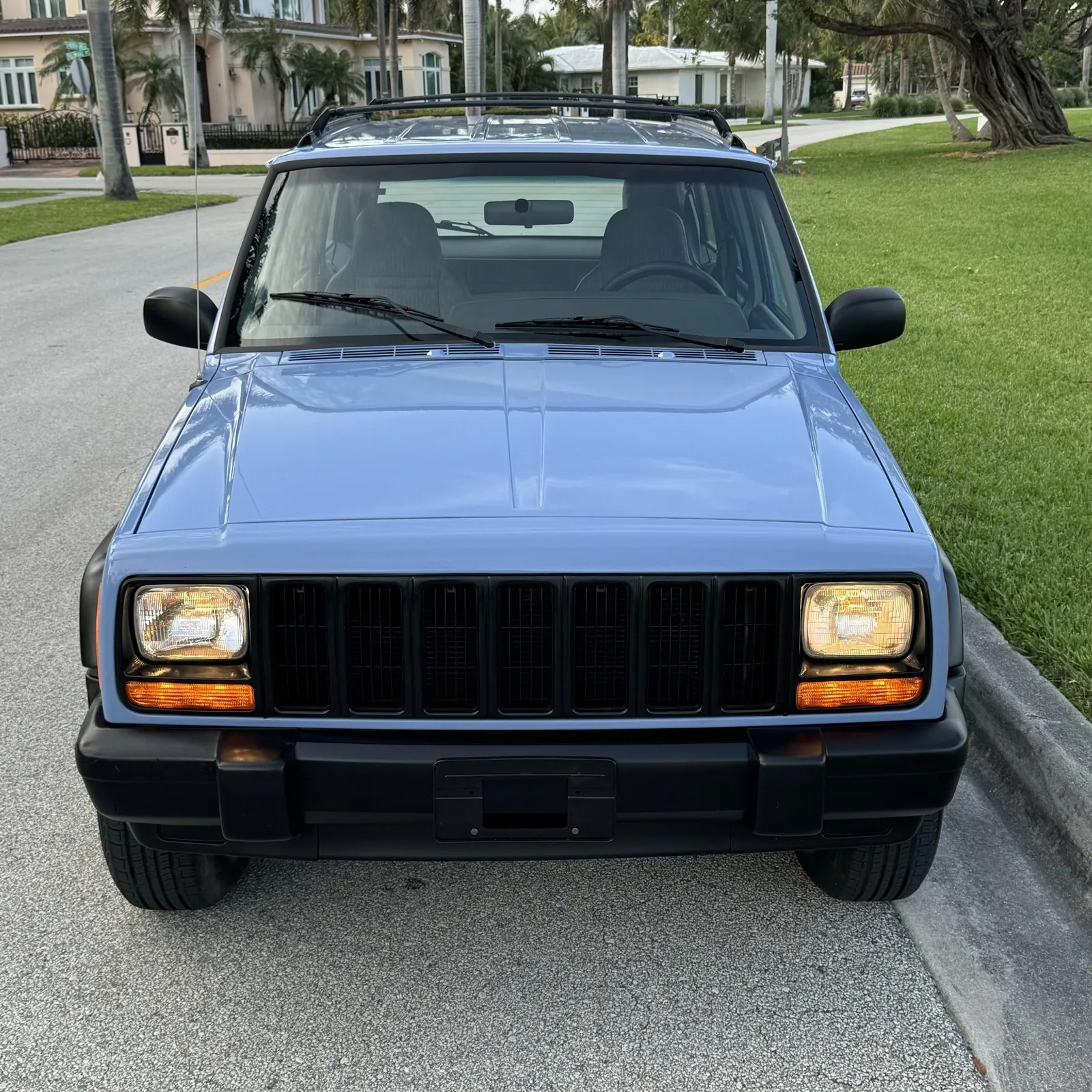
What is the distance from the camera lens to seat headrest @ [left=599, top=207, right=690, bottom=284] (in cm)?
410

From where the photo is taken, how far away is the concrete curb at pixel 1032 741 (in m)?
3.53

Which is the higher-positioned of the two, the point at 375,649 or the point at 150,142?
the point at 375,649

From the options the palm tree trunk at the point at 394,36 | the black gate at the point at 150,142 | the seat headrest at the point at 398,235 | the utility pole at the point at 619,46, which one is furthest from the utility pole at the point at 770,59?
the seat headrest at the point at 398,235

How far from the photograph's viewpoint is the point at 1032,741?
3.83m

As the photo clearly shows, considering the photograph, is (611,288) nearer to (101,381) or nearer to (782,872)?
(782,872)

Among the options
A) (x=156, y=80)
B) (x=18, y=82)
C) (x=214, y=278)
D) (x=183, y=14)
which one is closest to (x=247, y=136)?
(x=156, y=80)

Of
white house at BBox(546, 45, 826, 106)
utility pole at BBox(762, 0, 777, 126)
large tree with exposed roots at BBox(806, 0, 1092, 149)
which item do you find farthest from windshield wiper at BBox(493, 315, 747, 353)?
white house at BBox(546, 45, 826, 106)

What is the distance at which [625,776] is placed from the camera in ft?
8.86

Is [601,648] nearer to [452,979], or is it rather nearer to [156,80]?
[452,979]

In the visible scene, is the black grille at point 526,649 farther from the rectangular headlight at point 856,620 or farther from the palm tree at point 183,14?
the palm tree at point 183,14

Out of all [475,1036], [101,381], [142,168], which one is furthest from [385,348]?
[142,168]

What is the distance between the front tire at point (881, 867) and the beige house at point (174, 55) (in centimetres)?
4850

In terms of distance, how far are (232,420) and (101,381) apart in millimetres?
6930

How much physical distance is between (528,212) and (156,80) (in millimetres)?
50389
